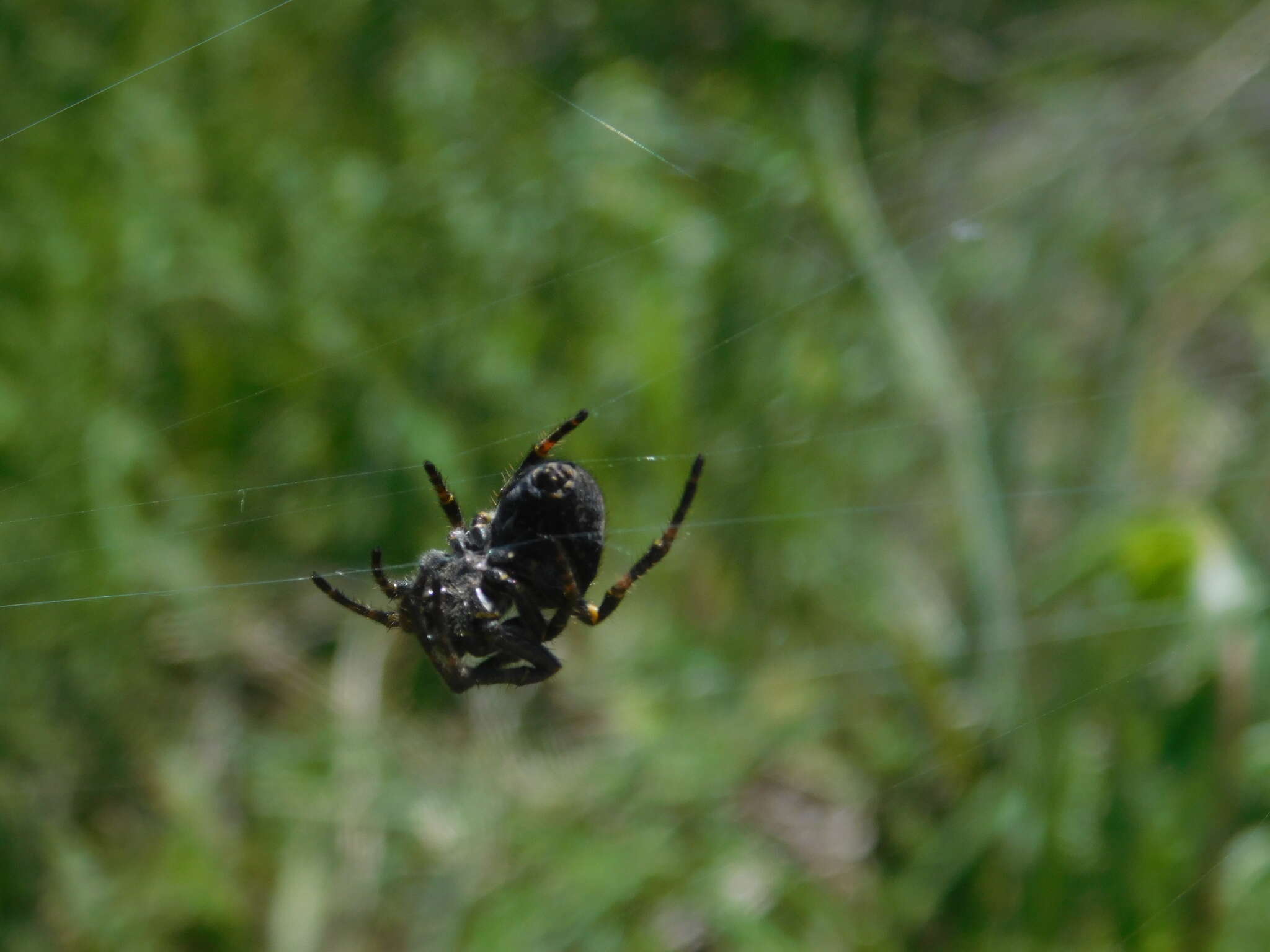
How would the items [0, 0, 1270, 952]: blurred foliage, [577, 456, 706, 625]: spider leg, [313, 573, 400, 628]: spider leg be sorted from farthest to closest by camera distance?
[0, 0, 1270, 952]: blurred foliage
[577, 456, 706, 625]: spider leg
[313, 573, 400, 628]: spider leg

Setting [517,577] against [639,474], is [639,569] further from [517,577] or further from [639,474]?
[639,474]

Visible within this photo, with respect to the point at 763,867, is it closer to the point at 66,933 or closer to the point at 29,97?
the point at 66,933

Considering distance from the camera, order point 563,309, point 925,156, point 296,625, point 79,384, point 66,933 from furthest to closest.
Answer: point 925,156 < point 563,309 < point 296,625 < point 79,384 < point 66,933

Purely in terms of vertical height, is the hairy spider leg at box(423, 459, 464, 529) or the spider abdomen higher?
the hairy spider leg at box(423, 459, 464, 529)

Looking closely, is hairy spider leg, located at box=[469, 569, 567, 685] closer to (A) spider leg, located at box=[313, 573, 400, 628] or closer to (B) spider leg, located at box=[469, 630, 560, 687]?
(B) spider leg, located at box=[469, 630, 560, 687]

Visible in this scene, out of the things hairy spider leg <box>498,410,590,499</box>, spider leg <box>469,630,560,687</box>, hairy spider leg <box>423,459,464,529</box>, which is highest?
hairy spider leg <box>498,410,590,499</box>

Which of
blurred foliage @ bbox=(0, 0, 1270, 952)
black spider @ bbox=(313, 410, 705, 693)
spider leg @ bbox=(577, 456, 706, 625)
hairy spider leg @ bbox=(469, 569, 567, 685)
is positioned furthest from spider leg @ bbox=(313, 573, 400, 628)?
blurred foliage @ bbox=(0, 0, 1270, 952)

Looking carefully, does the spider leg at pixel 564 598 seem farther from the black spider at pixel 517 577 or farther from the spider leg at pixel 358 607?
the spider leg at pixel 358 607

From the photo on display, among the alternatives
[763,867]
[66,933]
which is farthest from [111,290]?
[763,867]
